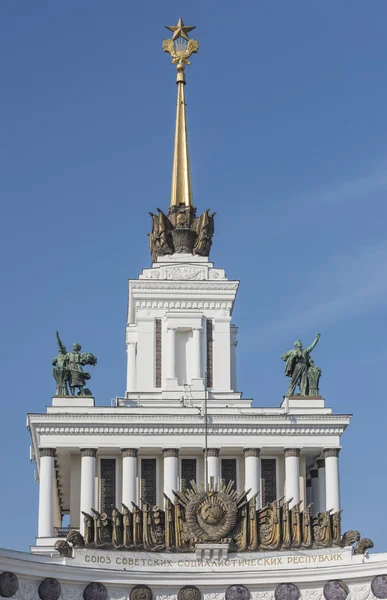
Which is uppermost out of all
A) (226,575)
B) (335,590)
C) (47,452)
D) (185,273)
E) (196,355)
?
(185,273)

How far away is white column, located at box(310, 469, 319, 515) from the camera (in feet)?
278

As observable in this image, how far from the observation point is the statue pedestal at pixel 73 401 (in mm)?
83938

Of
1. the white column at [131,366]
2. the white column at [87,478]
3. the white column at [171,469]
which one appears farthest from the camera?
the white column at [131,366]

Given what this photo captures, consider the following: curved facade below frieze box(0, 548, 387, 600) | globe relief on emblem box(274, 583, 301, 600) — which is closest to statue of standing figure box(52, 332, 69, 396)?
curved facade below frieze box(0, 548, 387, 600)

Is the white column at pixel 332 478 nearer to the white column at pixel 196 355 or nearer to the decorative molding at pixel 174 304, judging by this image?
the white column at pixel 196 355

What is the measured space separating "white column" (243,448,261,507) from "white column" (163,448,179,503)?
3459mm

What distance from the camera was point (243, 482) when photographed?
83.8 metres

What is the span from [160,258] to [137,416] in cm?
1169

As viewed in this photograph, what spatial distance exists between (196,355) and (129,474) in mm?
8742

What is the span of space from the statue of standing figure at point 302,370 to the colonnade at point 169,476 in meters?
4.16

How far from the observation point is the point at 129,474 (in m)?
82.1

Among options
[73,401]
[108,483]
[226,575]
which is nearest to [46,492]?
[108,483]

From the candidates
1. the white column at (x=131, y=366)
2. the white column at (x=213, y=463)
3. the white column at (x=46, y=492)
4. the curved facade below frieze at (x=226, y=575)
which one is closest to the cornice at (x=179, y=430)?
the white column at (x=213, y=463)

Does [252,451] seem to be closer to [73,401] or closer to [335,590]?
[73,401]
